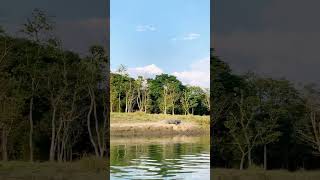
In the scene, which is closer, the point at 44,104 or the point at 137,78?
the point at 44,104

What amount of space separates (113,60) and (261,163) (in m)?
4.68

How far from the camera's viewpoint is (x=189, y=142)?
10.2 m

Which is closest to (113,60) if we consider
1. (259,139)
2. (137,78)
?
(137,78)

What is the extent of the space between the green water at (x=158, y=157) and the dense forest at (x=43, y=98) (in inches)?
115

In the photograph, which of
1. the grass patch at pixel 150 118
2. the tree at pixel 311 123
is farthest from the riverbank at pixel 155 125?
the tree at pixel 311 123

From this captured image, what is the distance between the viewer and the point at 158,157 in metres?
9.96

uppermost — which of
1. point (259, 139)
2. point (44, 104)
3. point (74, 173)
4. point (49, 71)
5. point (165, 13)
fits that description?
point (165, 13)

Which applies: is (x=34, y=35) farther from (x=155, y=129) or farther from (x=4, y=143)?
(x=155, y=129)

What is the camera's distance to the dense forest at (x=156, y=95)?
9.84 metres

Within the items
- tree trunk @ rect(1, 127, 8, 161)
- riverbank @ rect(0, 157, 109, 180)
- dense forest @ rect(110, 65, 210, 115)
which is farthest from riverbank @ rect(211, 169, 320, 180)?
dense forest @ rect(110, 65, 210, 115)

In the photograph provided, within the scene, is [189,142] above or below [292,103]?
below

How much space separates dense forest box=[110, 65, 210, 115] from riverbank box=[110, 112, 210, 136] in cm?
12

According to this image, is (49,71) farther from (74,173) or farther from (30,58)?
(74,173)

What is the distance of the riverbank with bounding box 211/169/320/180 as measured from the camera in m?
5.89
